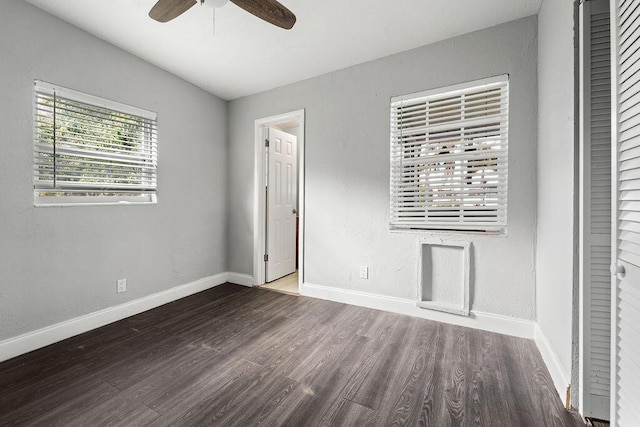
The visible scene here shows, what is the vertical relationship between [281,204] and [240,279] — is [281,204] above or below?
above

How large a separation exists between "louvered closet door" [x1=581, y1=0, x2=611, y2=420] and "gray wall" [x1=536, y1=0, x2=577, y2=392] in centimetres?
8

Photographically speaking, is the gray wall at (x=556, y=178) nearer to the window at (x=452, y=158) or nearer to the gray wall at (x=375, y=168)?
the gray wall at (x=375, y=168)

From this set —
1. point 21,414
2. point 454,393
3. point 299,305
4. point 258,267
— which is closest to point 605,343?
point 454,393

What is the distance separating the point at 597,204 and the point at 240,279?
3.56 metres

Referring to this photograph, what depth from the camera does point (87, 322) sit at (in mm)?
2420

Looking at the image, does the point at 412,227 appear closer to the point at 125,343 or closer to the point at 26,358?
the point at 125,343

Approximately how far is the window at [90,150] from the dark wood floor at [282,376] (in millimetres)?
1228

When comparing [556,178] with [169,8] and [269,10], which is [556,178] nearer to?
[269,10]

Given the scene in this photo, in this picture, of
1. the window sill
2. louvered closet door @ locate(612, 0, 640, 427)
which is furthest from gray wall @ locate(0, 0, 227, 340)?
louvered closet door @ locate(612, 0, 640, 427)

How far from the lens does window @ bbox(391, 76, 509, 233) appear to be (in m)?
2.34

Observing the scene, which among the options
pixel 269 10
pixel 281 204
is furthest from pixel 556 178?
pixel 281 204

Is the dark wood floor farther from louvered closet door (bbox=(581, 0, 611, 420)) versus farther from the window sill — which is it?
the window sill

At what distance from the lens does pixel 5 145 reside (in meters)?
1.99

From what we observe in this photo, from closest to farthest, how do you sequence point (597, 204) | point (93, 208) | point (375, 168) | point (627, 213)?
point (627, 213) → point (597, 204) → point (93, 208) → point (375, 168)
